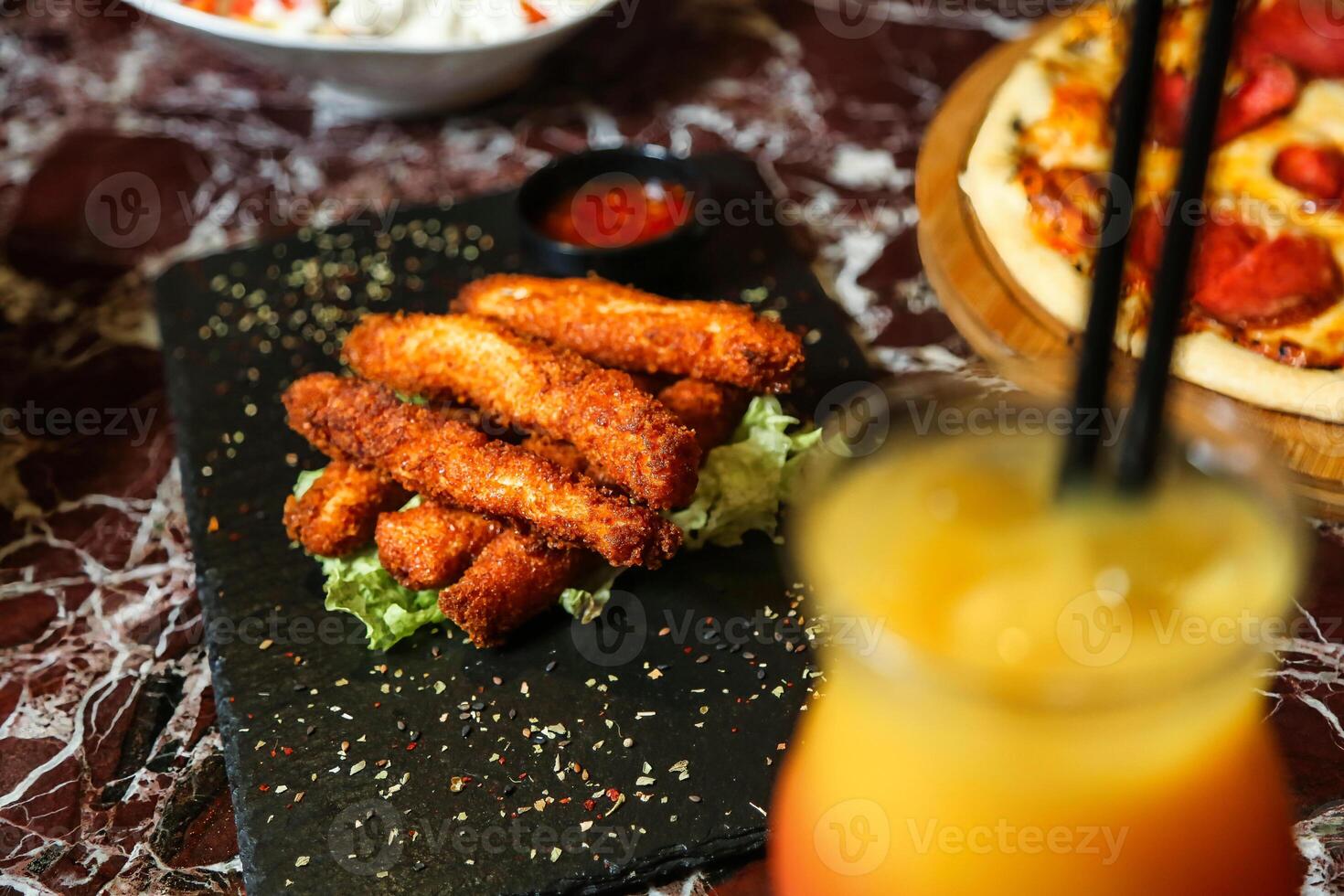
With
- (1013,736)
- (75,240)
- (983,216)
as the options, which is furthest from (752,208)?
(1013,736)

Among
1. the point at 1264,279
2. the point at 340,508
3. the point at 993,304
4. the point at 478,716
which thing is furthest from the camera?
the point at 993,304

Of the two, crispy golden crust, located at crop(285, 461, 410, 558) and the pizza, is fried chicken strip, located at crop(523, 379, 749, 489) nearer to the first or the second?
crispy golden crust, located at crop(285, 461, 410, 558)

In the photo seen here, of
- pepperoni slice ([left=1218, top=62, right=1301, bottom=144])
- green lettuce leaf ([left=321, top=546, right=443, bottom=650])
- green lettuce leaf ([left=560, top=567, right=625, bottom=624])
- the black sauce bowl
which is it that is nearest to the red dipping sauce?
the black sauce bowl

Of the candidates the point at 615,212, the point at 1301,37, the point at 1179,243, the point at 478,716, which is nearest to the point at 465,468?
→ the point at 478,716

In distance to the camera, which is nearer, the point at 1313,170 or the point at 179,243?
the point at 1313,170

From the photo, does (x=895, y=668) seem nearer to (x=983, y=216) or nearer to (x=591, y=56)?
(x=983, y=216)

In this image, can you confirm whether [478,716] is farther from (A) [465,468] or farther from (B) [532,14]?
(B) [532,14]
